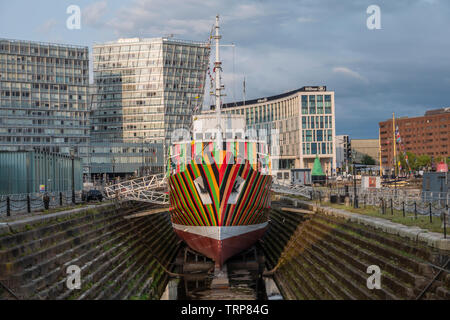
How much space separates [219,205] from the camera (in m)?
22.8

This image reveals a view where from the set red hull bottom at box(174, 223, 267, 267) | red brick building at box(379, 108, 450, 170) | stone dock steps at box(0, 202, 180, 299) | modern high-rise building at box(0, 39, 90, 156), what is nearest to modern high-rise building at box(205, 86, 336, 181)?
red brick building at box(379, 108, 450, 170)

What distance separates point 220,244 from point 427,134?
14674 cm

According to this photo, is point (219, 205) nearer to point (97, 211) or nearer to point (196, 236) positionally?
point (196, 236)

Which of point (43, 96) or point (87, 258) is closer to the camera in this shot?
point (87, 258)

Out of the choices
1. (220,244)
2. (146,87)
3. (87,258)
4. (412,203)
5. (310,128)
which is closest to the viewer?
(87,258)

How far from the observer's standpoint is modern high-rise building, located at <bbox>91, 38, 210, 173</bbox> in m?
117

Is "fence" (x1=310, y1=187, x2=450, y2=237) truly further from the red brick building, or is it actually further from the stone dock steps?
the red brick building

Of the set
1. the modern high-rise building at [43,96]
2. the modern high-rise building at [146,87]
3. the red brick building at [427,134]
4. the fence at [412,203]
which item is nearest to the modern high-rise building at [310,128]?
the modern high-rise building at [146,87]

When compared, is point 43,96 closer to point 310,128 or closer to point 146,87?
point 146,87

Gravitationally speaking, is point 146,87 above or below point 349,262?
above

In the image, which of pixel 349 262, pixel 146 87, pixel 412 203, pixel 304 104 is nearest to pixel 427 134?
pixel 304 104

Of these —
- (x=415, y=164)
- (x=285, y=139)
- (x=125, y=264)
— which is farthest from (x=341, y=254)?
(x=285, y=139)

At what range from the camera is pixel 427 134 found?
152 meters

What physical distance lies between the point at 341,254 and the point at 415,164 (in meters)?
103
